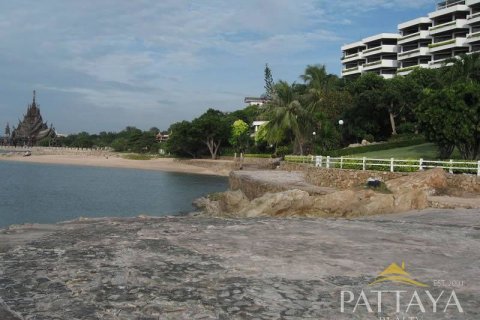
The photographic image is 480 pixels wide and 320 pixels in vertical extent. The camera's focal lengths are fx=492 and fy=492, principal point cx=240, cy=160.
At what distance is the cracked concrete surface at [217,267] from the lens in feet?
18.1

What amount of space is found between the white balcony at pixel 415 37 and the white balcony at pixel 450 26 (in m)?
2.86

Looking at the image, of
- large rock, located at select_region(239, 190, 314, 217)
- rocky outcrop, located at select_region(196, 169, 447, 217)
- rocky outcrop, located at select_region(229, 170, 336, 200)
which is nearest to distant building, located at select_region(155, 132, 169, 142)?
rocky outcrop, located at select_region(229, 170, 336, 200)

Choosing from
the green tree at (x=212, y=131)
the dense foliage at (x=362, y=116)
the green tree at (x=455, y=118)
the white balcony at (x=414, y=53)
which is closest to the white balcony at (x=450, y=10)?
the white balcony at (x=414, y=53)

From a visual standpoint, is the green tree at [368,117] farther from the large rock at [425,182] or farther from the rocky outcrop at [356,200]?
the rocky outcrop at [356,200]

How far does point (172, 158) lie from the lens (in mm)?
91625

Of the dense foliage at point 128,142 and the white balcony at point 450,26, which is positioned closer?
the white balcony at point 450,26

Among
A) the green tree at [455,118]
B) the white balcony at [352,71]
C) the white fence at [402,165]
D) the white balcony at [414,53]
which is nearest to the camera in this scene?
the white fence at [402,165]

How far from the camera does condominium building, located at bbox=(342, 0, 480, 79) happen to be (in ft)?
220

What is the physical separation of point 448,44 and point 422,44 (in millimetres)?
10144

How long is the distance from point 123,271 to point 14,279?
1.41m

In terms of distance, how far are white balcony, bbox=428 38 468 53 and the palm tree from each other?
30.6 metres

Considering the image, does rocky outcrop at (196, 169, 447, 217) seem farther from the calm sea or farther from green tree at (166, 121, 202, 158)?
green tree at (166, 121, 202, 158)

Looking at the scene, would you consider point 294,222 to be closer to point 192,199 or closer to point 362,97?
point 192,199

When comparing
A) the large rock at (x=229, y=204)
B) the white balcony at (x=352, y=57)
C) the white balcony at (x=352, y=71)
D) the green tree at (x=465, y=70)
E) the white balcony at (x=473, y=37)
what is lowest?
the large rock at (x=229, y=204)
